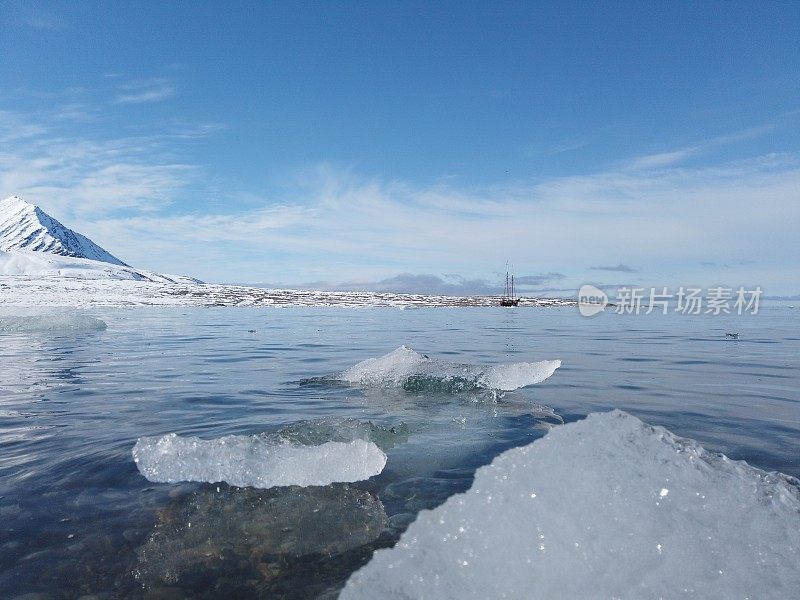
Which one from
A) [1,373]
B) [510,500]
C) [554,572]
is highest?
[510,500]

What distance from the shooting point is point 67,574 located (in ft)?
8.69

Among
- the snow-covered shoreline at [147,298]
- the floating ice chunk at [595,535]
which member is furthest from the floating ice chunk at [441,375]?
the snow-covered shoreline at [147,298]

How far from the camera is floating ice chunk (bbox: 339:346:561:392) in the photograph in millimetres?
7461

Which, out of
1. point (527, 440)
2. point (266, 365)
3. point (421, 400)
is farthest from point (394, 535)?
point (266, 365)

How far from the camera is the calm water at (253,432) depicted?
2750mm

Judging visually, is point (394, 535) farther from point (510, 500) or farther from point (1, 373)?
point (1, 373)

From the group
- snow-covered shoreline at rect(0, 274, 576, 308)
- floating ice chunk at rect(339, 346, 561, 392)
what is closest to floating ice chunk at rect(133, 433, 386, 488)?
floating ice chunk at rect(339, 346, 561, 392)

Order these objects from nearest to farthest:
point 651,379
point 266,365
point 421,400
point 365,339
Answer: point 421,400
point 651,379
point 266,365
point 365,339

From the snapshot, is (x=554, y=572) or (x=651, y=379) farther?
(x=651, y=379)

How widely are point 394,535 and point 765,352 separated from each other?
14.3 meters

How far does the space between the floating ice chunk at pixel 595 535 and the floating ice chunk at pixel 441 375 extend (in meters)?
4.59

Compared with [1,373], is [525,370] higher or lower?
higher

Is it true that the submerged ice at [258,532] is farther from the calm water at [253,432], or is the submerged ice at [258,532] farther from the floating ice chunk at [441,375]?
the floating ice chunk at [441,375]

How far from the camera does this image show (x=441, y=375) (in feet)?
24.7
